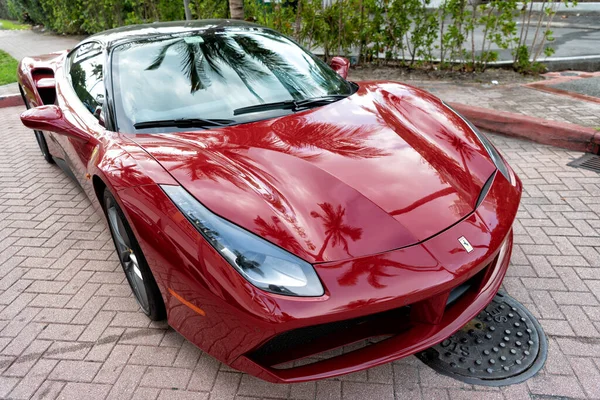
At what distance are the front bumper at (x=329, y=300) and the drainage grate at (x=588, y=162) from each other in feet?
8.15

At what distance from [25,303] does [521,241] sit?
3023mm

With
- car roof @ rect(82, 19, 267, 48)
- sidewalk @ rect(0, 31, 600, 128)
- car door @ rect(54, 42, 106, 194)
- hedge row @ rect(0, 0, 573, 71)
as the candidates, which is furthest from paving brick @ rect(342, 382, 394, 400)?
hedge row @ rect(0, 0, 573, 71)

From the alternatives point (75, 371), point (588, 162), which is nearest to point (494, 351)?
point (75, 371)

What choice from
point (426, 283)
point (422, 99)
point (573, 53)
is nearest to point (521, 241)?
point (422, 99)

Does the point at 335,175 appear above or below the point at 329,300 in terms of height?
above

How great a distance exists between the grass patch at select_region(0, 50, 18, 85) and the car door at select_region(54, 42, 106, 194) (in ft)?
18.2

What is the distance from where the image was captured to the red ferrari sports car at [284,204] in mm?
1587

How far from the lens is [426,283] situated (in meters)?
1.58

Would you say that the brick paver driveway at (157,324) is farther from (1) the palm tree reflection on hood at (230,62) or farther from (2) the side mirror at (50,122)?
(1) the palm tree reflection on hood at (230,62)

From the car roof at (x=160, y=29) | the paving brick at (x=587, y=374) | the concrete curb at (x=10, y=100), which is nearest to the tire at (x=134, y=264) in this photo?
the car roof at (x=160, y=29)

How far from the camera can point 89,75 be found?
2984 millimetres

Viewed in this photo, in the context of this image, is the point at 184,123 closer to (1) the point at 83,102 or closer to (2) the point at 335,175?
(2) the point at 335,175

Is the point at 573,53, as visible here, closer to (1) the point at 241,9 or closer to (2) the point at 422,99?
(1) the point at 241,9

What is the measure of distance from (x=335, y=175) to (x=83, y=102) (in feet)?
6.22
